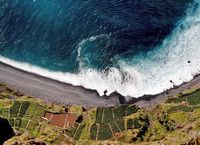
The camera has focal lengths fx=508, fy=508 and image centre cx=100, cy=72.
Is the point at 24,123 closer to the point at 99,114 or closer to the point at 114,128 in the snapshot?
the point at 99,114

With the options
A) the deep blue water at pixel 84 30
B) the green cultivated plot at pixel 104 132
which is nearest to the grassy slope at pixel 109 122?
the green cultivated plot at pixel 104 132

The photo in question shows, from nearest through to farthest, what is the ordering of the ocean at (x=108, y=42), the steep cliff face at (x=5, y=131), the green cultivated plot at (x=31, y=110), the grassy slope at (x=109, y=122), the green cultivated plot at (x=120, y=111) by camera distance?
the steep cliff face at (x=5, y=131) → the grassy slope at (x=109, y=122) → the green cultivated plot at (x=120, y=111) → the green cultivated plot at (x=31, y=110) → the ocean at (x=108, y=42)

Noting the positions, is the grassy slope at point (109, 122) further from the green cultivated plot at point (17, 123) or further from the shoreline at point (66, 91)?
the shoreline at point (66, 91)

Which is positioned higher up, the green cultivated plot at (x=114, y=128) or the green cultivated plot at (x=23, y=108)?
the green cultivated plot at (x=23, y=108)

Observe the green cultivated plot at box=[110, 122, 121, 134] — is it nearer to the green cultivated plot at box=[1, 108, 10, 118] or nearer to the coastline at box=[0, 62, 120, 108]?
the coastline at box=[0, 62, 120, 108]

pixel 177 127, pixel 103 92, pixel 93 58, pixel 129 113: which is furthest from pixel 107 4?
pixel 177 127

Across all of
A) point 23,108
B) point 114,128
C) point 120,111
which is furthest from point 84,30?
point 114,128

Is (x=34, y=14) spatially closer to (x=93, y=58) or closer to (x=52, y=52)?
(x=52, y=52)
